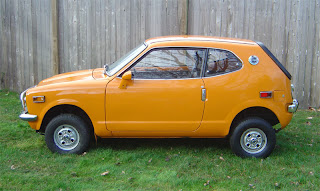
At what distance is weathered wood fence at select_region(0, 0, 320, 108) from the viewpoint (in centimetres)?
821

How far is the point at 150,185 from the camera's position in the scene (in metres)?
4.55

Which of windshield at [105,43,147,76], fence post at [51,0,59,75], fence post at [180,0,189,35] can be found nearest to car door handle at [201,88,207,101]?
windshield at [105,43,147,76]

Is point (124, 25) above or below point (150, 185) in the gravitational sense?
above

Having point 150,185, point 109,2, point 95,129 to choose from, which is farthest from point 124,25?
point 150,185

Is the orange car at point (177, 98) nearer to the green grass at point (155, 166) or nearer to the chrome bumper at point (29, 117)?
the chrome bumper at point (29, 117)

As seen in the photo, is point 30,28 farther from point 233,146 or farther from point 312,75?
point 312,75

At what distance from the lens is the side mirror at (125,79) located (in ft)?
17.1

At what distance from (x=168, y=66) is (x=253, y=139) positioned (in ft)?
5.42

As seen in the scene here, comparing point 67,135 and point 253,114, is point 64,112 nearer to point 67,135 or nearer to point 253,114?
point 67,135

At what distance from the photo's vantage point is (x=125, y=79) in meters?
5.28

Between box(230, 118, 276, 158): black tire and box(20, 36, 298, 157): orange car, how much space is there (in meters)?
0.01

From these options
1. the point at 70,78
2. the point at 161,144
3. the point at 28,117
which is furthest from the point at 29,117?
the point at 161,144

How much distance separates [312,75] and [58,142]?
227 inches

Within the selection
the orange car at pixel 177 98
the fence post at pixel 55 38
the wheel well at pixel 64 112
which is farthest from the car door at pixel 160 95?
the fence post at pixel 55 38
